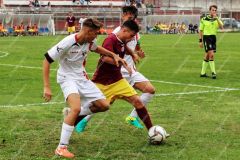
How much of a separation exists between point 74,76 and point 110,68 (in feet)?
3.15

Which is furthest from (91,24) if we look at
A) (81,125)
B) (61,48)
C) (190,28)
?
(190,28)

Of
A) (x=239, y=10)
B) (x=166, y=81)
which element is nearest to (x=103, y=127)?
(x=166, y=81)

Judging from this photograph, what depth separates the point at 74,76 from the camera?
7.91 m

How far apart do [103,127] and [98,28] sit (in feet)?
7.88

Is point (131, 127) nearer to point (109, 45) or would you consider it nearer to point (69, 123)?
point (109, 45)

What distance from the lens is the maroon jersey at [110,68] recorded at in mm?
8680

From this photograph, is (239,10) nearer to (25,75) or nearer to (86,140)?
(25,75)

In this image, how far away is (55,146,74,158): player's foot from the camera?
7.44 metres

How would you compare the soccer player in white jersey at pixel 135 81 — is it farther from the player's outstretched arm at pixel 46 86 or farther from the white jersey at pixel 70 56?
the player's outstretched arm at pixel 46 86

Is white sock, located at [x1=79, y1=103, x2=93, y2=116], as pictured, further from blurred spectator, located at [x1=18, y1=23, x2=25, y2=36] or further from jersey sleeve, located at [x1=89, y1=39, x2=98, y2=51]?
blurred spectator, located at [x1=18, y1=23, x2=25, y2=36]

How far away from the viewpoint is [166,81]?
54.7 ft

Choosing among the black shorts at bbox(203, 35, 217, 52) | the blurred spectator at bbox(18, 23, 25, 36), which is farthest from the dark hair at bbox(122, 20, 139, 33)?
the blurred spectator at bbox(18, 23, 25, 36)

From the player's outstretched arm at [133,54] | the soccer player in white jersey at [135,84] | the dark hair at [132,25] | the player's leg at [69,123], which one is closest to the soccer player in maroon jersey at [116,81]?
the dark hair at [132,25]

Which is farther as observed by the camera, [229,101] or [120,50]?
[229,101]
